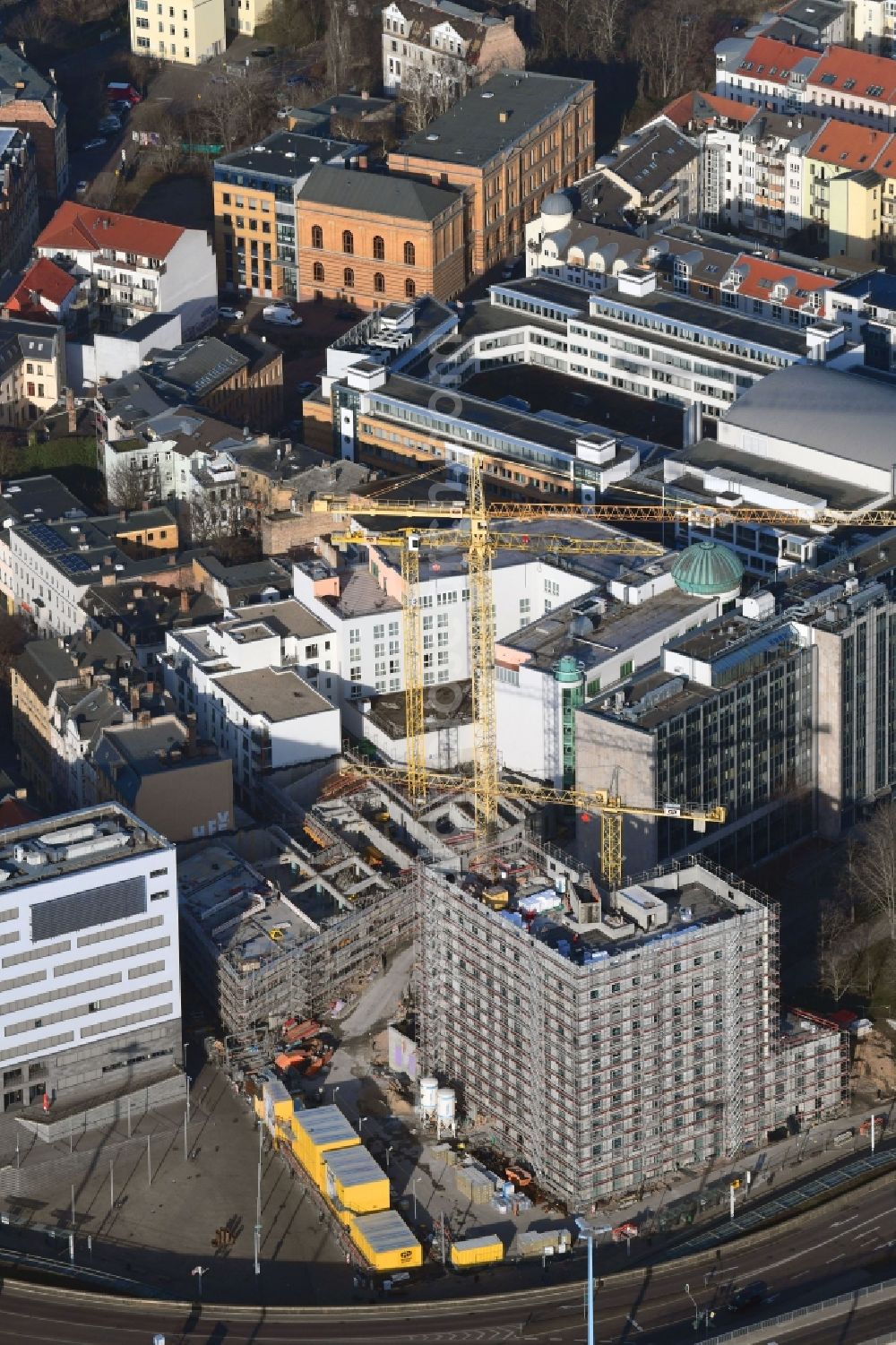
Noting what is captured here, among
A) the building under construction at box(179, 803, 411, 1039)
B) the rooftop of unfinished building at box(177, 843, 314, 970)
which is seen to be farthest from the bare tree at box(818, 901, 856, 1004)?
the rooftop of unfinished building at box(177, 843, 314, 970)

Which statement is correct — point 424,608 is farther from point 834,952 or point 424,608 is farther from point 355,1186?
point 355,1186

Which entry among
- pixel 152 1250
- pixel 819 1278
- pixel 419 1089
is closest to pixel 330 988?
pixel 419 1089

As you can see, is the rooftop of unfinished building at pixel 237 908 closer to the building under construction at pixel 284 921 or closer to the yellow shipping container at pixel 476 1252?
the building under construction at pixel 284 921

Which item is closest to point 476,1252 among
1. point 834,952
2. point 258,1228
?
point 258,1228

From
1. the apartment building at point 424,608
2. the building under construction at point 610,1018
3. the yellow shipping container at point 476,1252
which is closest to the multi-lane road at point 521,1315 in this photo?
the yellow shipping container at point 476,1252

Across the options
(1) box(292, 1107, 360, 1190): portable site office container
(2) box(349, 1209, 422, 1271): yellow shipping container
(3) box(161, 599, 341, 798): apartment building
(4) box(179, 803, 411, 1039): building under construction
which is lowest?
(2) box(349, 1209, 422, 1271): yellow shipping container

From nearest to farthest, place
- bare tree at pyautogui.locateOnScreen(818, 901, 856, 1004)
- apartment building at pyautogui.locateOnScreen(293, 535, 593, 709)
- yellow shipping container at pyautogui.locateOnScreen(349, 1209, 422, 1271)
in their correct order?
1. yellow shipping container at pyautogui.locateOnScreen(349, 1209, 422, 1271)
2. bare tree at pyautogui.locateOnScreen(818, 901, 856, 1004)
3. apartment building at pyautogui.locateOnScreen(293, 535, 593, 709)

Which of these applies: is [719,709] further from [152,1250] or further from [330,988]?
[152,1250]

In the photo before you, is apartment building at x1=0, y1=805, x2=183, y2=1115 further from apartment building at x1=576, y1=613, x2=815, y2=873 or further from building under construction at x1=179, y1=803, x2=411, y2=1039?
apartment building at x1=576, y1=613, x2=815, y2=873
